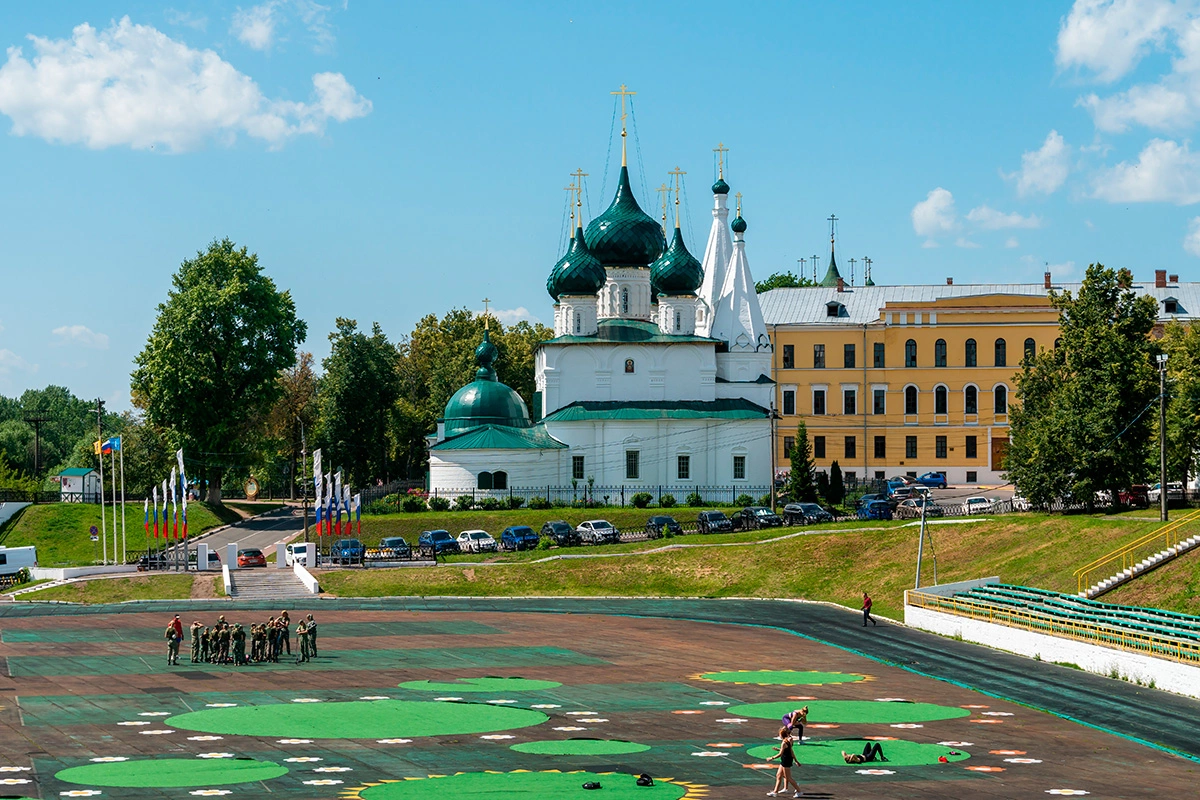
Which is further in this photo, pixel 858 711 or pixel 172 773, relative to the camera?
pixel 858 711

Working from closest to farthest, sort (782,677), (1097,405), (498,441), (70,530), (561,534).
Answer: (782,677)
(1097,405)
(561,534)
(498,441)
(70,530)

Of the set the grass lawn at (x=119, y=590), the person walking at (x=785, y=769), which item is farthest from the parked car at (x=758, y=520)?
the person walking at (x=785, y=769)

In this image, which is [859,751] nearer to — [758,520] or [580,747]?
[580,747]

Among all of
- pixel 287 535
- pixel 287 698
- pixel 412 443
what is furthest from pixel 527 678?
pixel 412 443

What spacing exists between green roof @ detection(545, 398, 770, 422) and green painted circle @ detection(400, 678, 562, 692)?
47663 millimetres

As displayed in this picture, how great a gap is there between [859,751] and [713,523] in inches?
1743

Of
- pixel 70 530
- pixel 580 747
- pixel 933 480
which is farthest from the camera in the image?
pixel 933 480

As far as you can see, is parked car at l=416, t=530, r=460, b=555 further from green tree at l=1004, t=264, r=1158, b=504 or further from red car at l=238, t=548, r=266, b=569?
green tree at l=1004, t=264, r=1158, b=504

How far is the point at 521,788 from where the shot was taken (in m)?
27.8

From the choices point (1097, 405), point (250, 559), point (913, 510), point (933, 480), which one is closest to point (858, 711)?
point (1097, 405)

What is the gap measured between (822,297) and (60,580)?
192ft

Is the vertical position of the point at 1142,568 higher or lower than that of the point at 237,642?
higher

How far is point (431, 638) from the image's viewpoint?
167ft

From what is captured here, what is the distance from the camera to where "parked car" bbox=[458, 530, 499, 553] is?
74.7 meters
